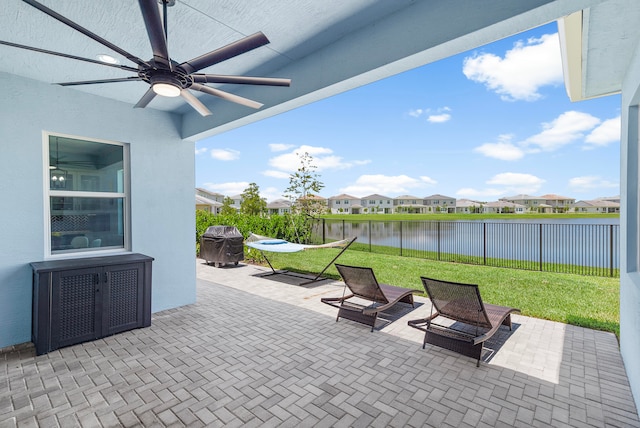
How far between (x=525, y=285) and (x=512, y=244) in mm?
3598

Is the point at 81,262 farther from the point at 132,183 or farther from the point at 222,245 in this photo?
the point at 222,245

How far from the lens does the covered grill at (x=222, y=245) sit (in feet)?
27.7

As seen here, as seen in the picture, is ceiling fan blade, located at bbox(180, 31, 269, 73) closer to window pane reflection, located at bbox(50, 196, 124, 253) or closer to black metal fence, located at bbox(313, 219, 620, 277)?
window pane reflection, located at bbox(50, 196, 124, 253)

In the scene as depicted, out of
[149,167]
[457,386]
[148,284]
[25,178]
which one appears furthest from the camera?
[149,167]

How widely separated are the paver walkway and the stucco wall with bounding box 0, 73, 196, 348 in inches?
35.1

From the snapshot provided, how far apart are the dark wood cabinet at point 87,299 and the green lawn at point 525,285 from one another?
14.4ft

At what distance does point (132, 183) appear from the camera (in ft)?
15.1

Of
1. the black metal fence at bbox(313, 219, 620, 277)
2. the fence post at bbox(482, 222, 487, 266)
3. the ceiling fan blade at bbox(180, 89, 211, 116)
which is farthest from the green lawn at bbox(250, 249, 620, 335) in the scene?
the ceiling fan blade at bbox(180, 89, 211, 116)

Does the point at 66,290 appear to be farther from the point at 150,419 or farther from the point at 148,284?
the point at 150,419

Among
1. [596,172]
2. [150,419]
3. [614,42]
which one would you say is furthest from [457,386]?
[596,172]

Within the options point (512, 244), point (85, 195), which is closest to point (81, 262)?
point (85, 195)

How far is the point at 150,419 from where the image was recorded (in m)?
2.31

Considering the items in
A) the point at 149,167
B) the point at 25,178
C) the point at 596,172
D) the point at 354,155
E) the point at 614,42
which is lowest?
the point at 25,178

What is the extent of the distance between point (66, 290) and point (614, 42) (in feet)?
19.3
